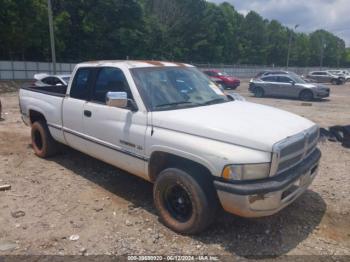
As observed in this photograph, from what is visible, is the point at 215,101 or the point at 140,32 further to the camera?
the point at 140,32

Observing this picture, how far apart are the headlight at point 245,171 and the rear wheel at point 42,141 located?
4087mm

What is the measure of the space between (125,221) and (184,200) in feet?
2.74

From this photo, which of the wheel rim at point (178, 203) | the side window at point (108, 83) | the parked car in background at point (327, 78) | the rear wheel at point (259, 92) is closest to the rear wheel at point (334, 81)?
the parked car in background at point (327, 78)

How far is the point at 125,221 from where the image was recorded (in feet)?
13.3

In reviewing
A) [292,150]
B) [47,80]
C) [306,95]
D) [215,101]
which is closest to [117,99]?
[215,101]

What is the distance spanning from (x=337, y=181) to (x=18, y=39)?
2997cm

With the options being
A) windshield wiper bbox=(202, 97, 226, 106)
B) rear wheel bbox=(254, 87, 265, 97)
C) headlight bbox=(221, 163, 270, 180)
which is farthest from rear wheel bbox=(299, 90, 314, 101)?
headlight bbox=(221, 163, 270, 180)

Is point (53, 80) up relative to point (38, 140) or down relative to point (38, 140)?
up

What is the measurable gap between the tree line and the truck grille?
29.4 meters

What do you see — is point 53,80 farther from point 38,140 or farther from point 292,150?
point 292,150

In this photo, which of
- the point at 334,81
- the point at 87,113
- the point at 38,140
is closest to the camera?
the point at 87,113

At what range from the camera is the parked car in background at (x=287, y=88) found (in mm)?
19344

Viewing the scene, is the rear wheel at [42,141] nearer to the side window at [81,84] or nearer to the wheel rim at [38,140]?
the wheel rim at [38,140]

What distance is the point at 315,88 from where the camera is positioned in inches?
755
